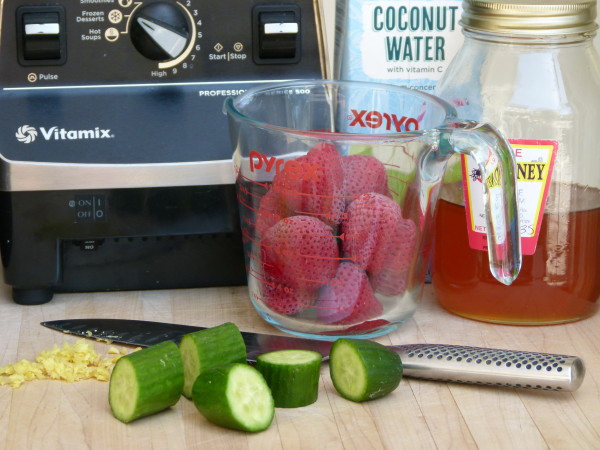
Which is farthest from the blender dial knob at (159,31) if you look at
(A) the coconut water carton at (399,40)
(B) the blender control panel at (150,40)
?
(A) the coconut water carton at (399,40)

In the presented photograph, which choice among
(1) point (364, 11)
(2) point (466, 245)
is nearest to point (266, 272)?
(2) point (466, 245)

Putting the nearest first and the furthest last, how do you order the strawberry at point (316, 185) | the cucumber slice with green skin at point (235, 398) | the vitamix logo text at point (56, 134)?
the cucumber slice with green skin at point (235, 398), the strawberry at point (316, 185), the vitamix logo text at point (56, 134)

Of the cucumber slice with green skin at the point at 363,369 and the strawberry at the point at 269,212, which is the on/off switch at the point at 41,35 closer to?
the strawberry at the point at 269,212

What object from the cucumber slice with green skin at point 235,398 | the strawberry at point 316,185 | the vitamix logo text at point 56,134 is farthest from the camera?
the vitamix logo text at point 56,134

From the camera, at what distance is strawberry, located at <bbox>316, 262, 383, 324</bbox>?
2.99 ft

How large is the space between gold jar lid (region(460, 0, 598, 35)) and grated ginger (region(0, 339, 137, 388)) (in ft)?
1.47

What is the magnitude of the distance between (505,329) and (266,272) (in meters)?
0.24

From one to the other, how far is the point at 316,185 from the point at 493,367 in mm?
212

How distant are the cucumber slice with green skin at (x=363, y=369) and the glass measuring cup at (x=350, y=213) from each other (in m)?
0.09

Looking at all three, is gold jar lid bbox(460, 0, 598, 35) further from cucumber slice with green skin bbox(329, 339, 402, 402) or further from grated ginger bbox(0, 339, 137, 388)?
grated ginger bbox(0, 339, 137, 388)

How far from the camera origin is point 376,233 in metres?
0.90

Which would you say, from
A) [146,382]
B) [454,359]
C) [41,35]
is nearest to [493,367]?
[454,359]

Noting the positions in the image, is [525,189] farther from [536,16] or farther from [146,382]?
[146,382]

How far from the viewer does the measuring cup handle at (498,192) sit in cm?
84
